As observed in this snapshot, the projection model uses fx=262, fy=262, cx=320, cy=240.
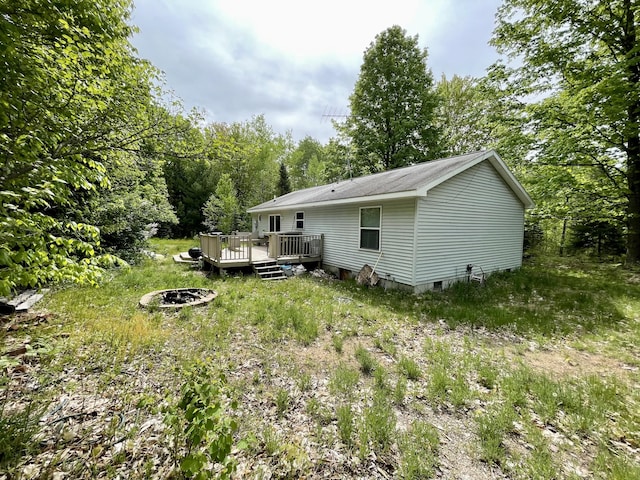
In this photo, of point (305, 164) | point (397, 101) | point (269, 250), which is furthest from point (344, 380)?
point (305, 164)

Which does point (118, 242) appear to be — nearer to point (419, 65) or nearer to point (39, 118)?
point (39, 118)

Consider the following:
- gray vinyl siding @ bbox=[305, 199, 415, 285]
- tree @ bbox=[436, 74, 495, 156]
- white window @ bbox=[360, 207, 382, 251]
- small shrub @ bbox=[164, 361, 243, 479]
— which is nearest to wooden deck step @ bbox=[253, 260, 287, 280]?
gray vinyl siding @ bbox=[305, 199, 415, 285]

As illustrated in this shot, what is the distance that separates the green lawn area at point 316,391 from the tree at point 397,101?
16439 mm

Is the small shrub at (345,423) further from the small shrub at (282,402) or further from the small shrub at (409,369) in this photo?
the small shrub at (409,369)

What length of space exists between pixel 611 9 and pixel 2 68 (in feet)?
57.3

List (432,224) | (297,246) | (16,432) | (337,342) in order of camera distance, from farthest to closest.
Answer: (297,246) < (432,224) < (337,342) < (16,432)

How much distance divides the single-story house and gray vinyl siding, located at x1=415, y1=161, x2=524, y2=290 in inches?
1.1

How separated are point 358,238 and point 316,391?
6566 mm

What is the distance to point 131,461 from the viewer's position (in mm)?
2189

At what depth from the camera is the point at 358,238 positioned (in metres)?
9.40

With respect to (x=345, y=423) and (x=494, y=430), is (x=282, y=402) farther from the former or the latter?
(x=494, y=430)

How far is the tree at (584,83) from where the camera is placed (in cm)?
945

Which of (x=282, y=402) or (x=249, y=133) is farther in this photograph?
(x=249, y=133)

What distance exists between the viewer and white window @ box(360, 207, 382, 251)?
342 inches
